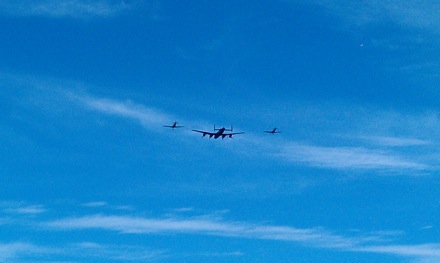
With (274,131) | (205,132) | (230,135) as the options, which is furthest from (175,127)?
(274,131)

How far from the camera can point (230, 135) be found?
170m

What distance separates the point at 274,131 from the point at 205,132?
47.4 m

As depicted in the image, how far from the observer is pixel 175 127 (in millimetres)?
179125

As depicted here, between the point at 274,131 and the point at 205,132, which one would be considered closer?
the point at 205,132

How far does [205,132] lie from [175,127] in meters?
21.2

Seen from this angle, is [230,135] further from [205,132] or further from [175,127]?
[175,127]

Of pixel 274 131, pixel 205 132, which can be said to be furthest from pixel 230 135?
pixel 274 131

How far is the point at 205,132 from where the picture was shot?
170 meters

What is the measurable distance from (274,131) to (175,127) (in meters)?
63.6

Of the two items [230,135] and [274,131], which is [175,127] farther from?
[274,131]

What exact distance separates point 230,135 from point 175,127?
3518 centimetres

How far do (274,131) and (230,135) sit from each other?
3421 cm

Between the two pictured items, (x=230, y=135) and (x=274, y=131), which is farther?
(x=274, y=131)

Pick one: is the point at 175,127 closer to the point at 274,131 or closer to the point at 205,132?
the point at 205,132
